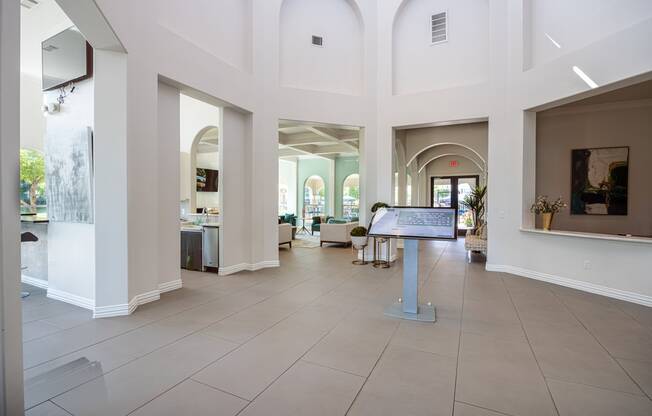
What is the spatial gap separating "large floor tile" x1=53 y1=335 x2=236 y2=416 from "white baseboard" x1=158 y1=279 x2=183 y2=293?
1848 millimetres

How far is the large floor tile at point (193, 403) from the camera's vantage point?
1.93m

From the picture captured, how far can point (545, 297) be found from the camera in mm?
4402

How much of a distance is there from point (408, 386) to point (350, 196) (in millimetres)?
14103

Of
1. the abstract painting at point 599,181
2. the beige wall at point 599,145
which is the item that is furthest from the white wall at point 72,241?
the abstract painting at point 599,181

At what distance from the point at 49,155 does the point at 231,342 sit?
11.6 ft

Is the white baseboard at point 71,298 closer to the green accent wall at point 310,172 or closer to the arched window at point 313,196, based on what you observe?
the green accent wall at point 310,172

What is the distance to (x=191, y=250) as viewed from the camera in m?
6.10

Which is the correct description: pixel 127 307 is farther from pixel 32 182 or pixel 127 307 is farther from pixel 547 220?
pixel 547 220

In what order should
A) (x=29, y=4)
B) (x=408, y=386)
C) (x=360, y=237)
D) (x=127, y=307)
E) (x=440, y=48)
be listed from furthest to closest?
(x=440, y=48)
(x=360, y=237)
(x=29, y=4)
(x=127, y=307)
(x=408, y=386)

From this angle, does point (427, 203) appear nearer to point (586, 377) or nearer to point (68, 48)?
point (586, 377)

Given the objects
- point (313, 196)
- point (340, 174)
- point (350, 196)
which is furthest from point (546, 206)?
point (313, 196)

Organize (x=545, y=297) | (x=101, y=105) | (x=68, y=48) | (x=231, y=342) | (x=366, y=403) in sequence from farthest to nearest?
(x=545, y=297) → (x=68, y=48) → (x=101, y=105) → (x=231, y=342) → (x=366, y=403)

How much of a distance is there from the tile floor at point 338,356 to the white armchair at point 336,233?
4.71 m

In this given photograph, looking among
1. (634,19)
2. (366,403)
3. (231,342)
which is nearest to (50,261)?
(231,342)
